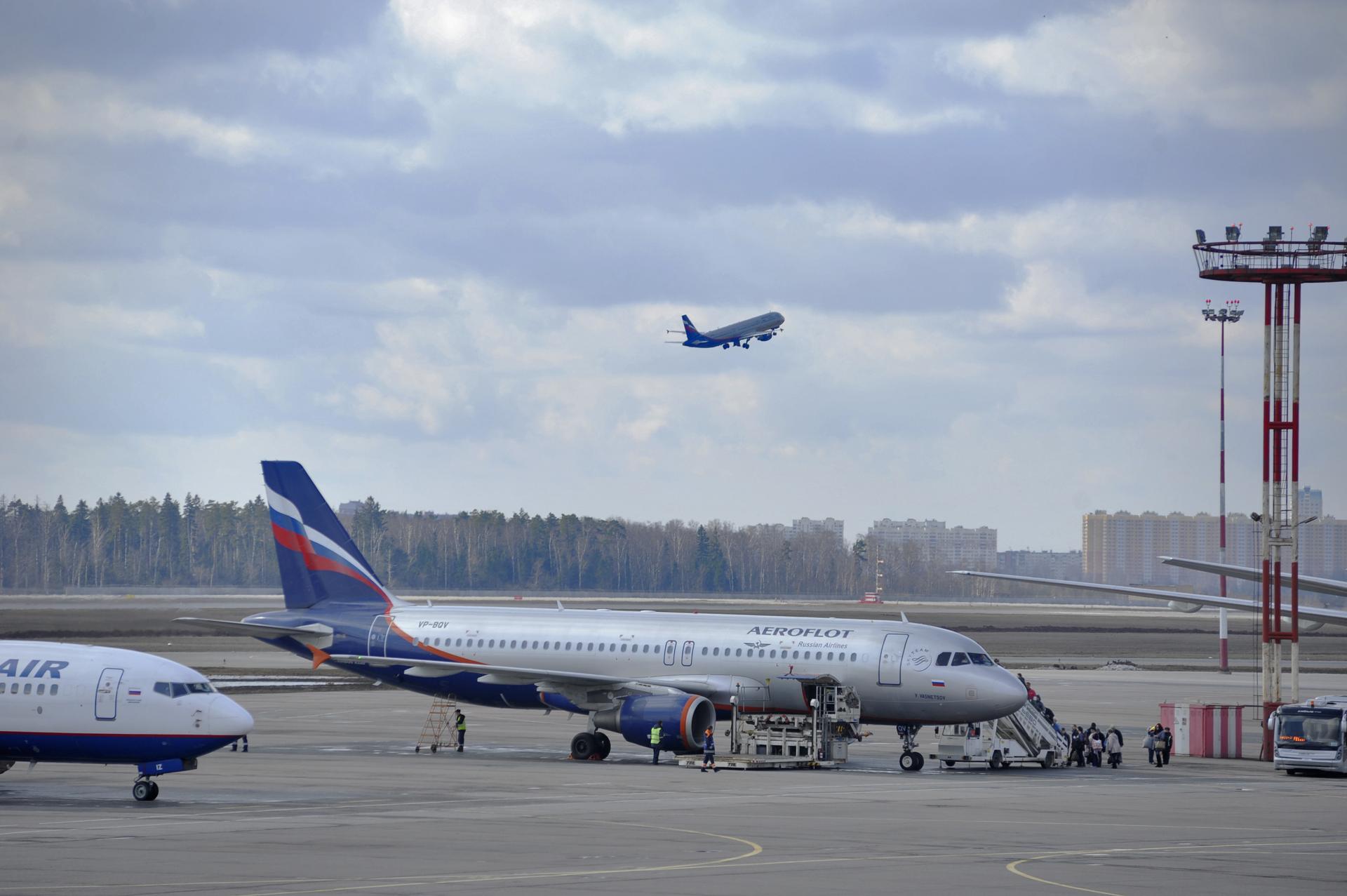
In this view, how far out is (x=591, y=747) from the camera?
4725 cm

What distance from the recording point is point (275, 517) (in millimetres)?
55250

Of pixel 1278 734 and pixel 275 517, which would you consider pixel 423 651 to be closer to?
pixel 275 517

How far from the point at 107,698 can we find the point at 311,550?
20.0 m

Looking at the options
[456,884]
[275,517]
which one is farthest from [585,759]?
[456,884]

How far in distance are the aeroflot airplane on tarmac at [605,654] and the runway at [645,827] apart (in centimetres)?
170

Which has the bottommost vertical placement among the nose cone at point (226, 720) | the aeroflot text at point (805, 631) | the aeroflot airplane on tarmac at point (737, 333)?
the nose cone at point (226, 720)

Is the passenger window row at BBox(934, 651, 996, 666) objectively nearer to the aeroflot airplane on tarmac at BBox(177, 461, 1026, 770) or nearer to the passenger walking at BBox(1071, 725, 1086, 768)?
the aeroflot airplane on tarmac at BBox(177, 461, 1026, 770)

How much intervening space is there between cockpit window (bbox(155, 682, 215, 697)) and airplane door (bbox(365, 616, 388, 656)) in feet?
54.0

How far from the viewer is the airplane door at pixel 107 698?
3409 centimetres

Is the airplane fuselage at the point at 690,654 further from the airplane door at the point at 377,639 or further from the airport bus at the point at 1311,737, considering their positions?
the airport bus at the point at 1311,737

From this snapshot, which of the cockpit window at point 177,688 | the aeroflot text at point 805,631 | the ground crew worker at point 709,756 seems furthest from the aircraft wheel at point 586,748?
the cockpit window at point 177,688

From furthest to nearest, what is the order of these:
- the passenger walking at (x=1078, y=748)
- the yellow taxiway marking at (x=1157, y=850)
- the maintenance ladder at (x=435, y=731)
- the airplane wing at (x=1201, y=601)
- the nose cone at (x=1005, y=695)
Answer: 1. the airplane wing at (x=1201, y=601)
2. the maintenance ladder at (x=435, y=731)
3. the passenger walking at (x=1078, y=748)
4. the nose cone at (x=1005, y=695)
5. the yellow taxiway marking at (x=1157, y=850)

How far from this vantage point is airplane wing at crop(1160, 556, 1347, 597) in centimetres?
4938

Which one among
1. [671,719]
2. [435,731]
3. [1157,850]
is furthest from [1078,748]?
[435,731]
